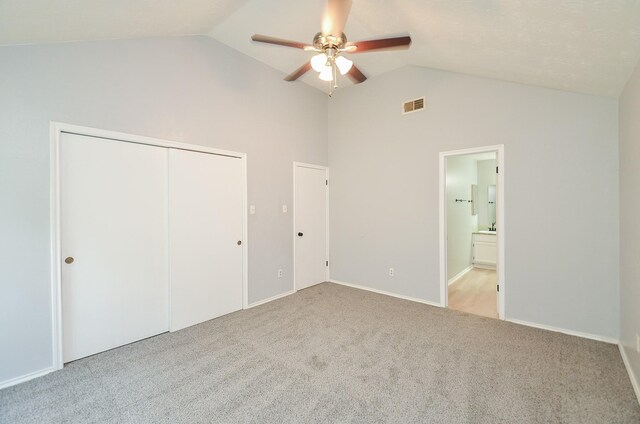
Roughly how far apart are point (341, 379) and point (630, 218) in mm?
2607

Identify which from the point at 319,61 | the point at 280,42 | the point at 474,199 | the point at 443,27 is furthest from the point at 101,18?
the point at 474,199

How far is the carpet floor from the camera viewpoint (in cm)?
174

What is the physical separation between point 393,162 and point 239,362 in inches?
125

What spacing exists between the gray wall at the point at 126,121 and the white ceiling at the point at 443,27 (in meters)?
0.18

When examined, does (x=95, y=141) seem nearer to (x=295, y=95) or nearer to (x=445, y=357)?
(x=295, y=95)

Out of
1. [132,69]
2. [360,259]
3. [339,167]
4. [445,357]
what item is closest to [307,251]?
[360,259]

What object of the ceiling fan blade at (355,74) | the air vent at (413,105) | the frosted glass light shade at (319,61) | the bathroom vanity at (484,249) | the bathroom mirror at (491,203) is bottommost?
the bathroom vanity at (484,249)

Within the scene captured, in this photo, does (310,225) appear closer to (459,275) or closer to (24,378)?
(459,275)

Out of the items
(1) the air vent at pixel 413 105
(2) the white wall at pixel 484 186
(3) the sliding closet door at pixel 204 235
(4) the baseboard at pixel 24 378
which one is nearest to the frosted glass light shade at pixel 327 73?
(3) the sliding closet door at pixel 204 235

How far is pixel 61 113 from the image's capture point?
7.38 feet

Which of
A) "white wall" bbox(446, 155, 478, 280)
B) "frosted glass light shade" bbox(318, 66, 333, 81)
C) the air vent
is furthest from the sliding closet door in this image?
"white wall" bbox(446, 155, 478, 280)

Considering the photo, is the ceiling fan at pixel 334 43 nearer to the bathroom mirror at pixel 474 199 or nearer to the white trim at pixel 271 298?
the white trim at pixel 271 298

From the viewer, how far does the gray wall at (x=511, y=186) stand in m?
2.63

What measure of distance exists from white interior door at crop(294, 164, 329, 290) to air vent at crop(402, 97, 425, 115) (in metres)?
1.61
